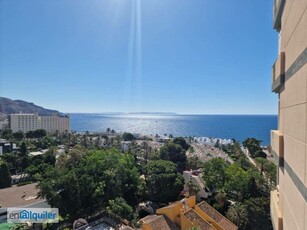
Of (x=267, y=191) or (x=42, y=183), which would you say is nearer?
(x=42, y=183)

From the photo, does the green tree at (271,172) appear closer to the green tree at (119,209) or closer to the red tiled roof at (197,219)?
the red tiled roof at (197,219)

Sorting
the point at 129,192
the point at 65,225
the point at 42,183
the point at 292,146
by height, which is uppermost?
the point at 292,146

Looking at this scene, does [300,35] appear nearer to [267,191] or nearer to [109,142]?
[267,191]

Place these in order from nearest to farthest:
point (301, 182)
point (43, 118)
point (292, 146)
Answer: point (301, 182)
point (292, 146)
point (43, 118)

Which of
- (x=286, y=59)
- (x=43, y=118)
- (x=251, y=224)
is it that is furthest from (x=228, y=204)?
(x=43, y=118)

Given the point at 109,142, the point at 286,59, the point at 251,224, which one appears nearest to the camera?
the point at 286,59

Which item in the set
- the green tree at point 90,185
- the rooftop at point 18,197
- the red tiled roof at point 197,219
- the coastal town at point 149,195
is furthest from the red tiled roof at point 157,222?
the rooftop at point 18,197

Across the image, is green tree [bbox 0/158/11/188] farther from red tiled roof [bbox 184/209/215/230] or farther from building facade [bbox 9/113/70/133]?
building facade [bbox 9/113/70/133]

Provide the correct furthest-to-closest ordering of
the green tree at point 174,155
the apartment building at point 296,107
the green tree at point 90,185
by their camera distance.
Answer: the green tree at point 174,155, the green tree at point 90,185, the apartment building at point 296,107
